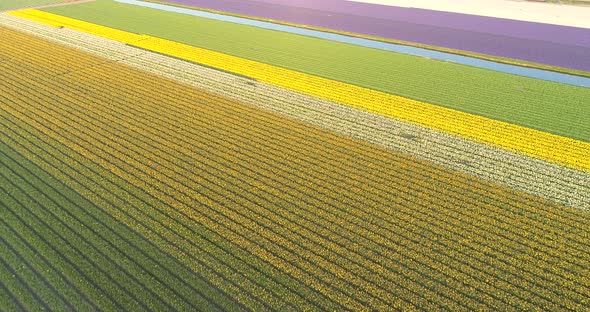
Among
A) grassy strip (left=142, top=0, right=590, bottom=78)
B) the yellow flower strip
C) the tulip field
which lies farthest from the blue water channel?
the tulip field

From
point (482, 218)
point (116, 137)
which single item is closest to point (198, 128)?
point (116, 137)

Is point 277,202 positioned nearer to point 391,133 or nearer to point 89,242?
point 89,242

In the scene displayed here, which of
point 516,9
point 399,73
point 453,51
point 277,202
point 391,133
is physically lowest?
point 516,9

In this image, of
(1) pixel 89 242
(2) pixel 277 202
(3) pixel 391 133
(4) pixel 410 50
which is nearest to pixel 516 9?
(4) pixel 410 50

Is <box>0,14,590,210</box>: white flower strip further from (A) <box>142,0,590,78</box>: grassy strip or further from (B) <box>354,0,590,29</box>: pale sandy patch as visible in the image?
(B) <box>354,0,590,29</box>: pale sandy patch

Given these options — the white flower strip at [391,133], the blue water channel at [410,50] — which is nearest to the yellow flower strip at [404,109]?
A: the white flower strip at [391,133]

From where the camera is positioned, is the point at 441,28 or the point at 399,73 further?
the point at 441,28

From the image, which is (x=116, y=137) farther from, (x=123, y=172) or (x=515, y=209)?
(x=515, y=209)
